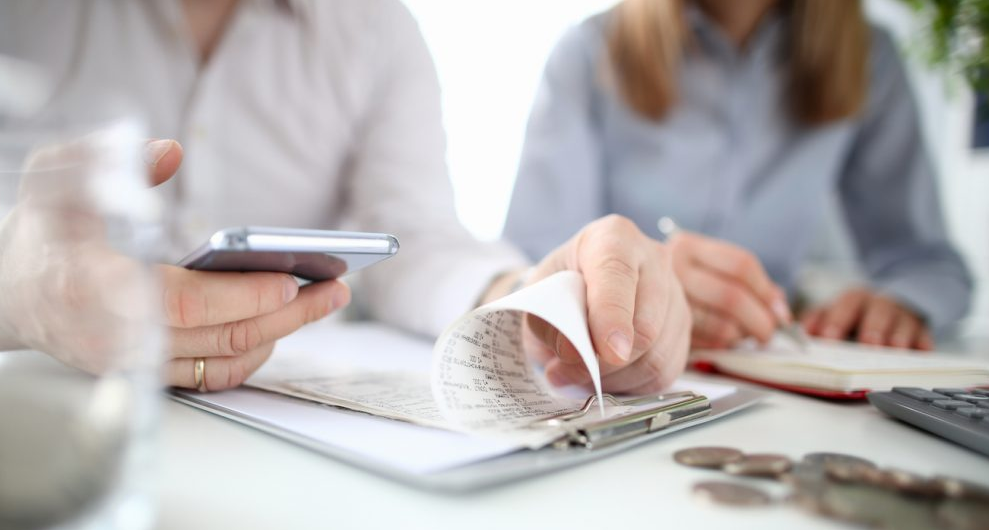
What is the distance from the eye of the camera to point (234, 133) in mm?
913

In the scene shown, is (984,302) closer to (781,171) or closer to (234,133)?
(781,171)

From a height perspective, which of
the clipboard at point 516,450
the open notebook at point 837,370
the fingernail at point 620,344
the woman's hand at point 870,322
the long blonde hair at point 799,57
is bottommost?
the clipboard at point 516,450

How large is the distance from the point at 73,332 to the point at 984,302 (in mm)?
1820

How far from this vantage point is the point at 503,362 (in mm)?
414

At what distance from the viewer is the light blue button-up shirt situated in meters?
1.10

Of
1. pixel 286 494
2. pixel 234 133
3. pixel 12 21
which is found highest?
pixel 12 21

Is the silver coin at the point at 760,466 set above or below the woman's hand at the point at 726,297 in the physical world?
below

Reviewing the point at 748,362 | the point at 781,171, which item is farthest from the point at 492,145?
the point at 748,362

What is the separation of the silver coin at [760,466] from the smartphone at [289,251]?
21 centimetres

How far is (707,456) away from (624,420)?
4 cm

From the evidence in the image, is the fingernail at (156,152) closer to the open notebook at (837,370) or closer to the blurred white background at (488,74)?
the open notebook at (837,370)

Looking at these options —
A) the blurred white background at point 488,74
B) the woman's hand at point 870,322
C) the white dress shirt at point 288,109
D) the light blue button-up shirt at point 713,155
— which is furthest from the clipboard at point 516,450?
the blurred white background at point 488,74

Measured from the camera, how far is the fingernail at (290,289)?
37 cm

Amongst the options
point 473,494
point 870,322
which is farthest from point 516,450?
point 870,322
